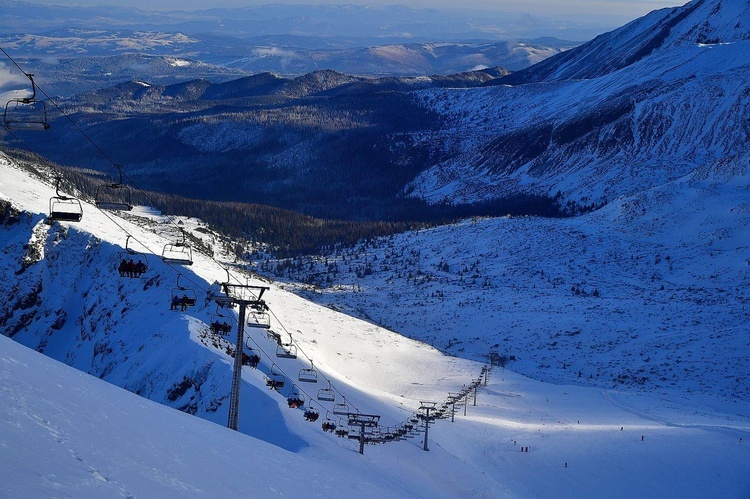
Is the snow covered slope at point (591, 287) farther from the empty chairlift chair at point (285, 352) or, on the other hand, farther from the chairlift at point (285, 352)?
→ the empty chairlift chair at point (285, 352)

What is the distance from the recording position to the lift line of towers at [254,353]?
715 inches

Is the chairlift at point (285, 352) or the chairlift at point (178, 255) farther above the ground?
the chairlift at point (178, 255)

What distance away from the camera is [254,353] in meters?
47.7

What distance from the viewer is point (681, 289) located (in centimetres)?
9612

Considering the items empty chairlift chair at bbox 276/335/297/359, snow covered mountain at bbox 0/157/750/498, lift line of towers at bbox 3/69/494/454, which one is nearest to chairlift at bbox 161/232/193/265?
lift line of towers at bbox 3/69/494/454

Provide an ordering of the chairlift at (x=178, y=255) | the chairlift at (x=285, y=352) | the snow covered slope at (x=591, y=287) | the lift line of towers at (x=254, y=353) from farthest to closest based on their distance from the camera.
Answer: the snow covered slope at (x=591, y=287), the chairlift at (x=285, y=352), the chairlift at (x=178, y=255), the lift line of towers at (x=254, y=353)

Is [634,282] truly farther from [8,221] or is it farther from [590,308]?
[8,221]

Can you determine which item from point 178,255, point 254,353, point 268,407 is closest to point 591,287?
point 178,255

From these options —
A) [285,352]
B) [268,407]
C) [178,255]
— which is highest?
[268,407]

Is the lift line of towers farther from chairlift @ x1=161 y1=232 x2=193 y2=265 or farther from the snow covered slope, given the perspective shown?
the snow covered slope

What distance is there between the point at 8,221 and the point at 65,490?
5971 cm

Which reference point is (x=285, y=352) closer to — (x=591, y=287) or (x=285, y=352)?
(x=285, y=352)

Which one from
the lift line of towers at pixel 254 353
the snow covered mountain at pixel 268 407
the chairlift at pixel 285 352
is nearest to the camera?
the snow covered mountain at pixel 268 407

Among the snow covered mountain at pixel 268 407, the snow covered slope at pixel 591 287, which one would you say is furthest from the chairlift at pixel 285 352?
the snow covered slope at pixel 591 287
